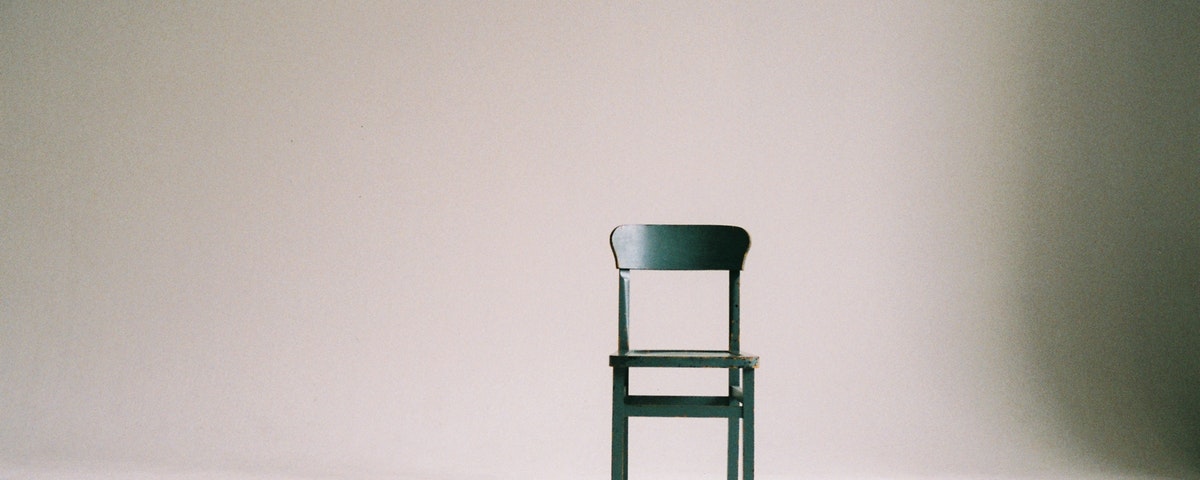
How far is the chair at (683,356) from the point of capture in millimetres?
2176

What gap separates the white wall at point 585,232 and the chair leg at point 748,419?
87 centimetres

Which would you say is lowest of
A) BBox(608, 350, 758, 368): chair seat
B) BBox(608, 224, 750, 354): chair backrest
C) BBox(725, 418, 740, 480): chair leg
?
BBox(725, 418, 740, 480): chair leg

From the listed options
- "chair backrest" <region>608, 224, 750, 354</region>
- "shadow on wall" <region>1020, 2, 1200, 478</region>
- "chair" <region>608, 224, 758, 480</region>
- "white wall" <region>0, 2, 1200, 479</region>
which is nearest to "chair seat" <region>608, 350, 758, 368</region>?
"chair" <region>608, 224, 758, 480</region>

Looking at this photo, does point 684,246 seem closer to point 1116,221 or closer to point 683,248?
point 683,248

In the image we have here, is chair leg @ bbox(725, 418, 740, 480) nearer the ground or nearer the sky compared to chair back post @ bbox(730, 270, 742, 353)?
nearer the ground

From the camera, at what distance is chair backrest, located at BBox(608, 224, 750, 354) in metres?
2.47

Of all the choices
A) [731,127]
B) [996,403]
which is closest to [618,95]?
[731,127]

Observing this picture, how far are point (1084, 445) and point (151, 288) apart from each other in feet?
11.1

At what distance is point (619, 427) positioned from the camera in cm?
216

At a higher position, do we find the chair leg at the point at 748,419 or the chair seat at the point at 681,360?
the chair seat at the point at 681,360

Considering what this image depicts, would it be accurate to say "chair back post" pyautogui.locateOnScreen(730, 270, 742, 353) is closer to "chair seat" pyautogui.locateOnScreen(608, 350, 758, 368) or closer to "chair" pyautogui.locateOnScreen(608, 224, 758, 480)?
"chair" pyautogui.locateOnScreen(608, 224, 758, 480)

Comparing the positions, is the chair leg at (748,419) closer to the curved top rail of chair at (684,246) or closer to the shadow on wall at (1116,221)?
the curved top rail of chair at (684,246)

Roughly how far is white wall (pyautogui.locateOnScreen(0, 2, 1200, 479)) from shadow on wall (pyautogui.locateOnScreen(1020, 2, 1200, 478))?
0.04 feet

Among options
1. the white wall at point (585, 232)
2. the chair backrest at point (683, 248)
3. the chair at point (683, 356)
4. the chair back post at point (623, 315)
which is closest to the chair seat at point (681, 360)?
the chair at point (683, 356)
